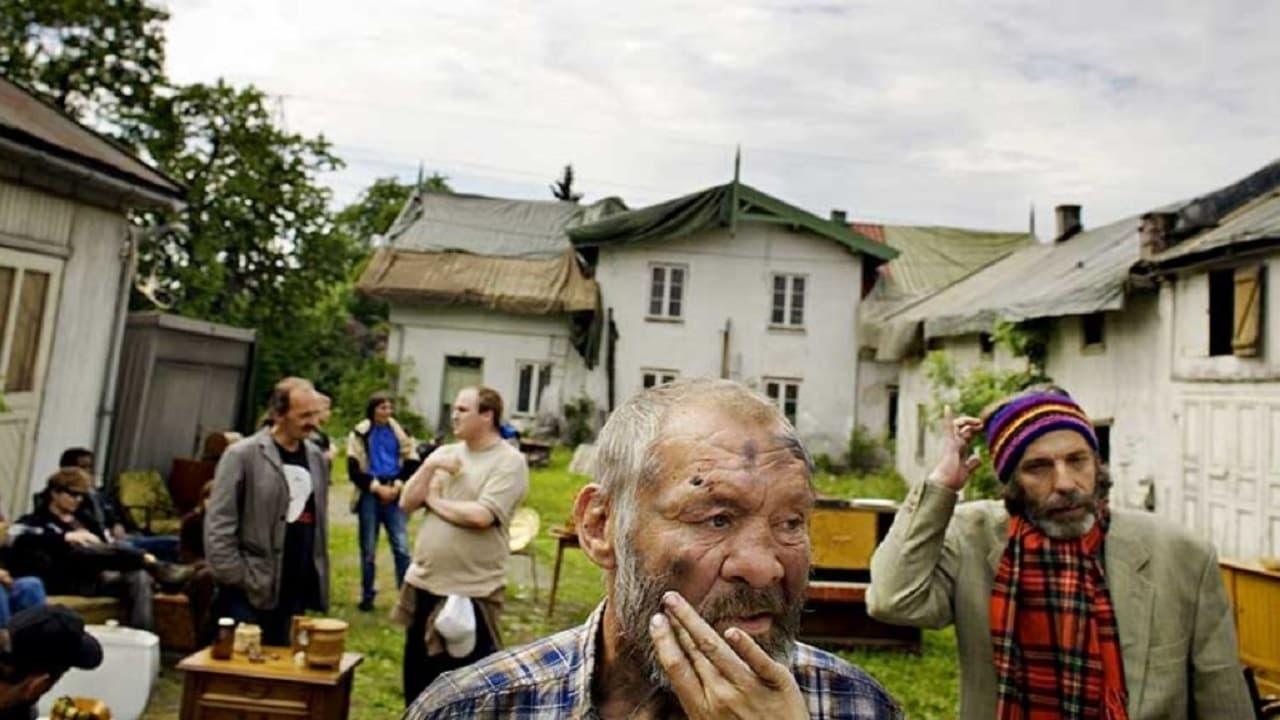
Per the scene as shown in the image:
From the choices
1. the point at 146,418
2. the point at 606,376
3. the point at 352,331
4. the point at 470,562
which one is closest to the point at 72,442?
the point at 146,418

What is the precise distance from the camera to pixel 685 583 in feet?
4.21

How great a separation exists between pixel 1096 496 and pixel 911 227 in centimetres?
2644

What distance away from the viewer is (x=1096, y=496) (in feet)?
8.00

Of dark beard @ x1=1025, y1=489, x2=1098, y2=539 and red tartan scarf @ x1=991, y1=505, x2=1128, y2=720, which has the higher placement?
dark beard @ x1=1025, y1=489, x2=1098, y2=539

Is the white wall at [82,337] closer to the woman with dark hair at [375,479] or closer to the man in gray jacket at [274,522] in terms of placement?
the woman with dark hair at [375,479]

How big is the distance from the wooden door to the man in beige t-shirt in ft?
15.4

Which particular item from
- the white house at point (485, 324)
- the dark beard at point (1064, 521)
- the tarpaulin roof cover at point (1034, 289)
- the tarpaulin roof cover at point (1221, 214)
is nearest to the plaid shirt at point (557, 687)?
the dark beard at point (1064, 521)

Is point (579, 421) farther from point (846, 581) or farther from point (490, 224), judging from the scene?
point (846, 581)

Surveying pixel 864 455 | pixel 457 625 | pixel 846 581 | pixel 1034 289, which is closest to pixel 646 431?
pixel 457 625

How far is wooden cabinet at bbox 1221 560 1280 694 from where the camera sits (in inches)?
199

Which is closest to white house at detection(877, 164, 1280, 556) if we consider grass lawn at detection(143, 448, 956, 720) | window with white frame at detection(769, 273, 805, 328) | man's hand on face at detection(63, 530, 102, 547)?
grass lawn at detection(143, 448, 956, 720)

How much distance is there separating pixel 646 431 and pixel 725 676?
0.42 meters

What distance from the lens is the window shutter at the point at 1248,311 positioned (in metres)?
9.41

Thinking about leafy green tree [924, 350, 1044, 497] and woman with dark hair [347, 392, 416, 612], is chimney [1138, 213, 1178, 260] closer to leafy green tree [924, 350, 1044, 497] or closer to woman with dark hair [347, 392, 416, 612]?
leafy green tree [924, 350, 1044, 497]
